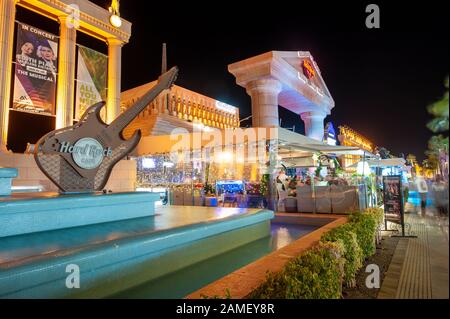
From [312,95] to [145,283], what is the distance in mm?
24323

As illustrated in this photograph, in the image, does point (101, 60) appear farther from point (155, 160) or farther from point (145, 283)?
point (145, 283)

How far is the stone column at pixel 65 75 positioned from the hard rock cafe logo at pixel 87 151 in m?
10.7

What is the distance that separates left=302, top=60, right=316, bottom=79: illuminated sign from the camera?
81.1 ft

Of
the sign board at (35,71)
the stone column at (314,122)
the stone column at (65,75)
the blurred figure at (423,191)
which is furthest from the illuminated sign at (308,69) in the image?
the blurred figure at (423,191)

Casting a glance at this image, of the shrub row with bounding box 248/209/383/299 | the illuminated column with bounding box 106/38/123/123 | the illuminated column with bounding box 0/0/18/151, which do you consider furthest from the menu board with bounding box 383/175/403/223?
the illuminated column with bounding box 106/38/123/123

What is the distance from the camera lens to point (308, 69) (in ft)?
82.6

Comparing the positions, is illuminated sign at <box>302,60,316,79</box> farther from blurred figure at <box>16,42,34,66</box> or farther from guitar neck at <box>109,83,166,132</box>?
guitar neck at <box>109,83,166,132</box>

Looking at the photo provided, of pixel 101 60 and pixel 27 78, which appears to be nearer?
pixel 27 78

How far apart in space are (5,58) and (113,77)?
6265mm

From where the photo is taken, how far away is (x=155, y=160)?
18625 mm

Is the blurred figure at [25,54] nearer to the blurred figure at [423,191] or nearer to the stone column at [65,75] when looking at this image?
the stone column at [65,75]

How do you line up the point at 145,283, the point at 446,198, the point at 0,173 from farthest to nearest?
the point at 0,173 < the point at 145,283 < the point at 446,198
